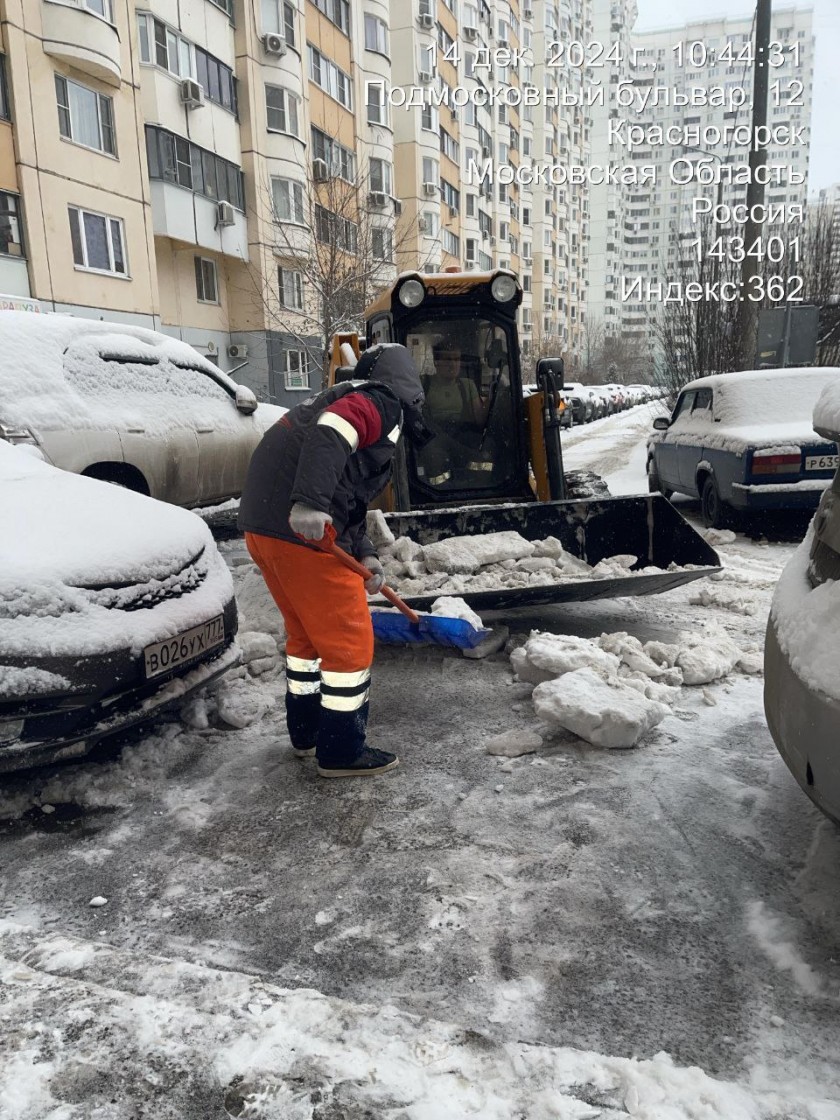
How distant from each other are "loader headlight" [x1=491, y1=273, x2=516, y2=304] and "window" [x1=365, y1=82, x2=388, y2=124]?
1163 inches

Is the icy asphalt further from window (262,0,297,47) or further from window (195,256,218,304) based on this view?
window (262,0,297,47)

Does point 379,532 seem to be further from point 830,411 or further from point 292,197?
point 292,197

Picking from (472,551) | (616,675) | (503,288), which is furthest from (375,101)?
(616,675)

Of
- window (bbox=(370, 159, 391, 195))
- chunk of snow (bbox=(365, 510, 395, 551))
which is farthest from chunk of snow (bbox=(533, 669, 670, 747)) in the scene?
window (bbox=(370, 159, 391, 195))

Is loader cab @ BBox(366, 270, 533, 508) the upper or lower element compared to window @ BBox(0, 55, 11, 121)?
lower

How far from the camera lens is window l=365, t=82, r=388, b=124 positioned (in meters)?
31.5

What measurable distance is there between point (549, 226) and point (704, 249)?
59.8 metres

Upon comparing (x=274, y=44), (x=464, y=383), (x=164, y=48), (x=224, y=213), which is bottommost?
A: (x=464, y=383)

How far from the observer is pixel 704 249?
50.2ft

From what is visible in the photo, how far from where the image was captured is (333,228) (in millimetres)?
17266

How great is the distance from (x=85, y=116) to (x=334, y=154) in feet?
40.3

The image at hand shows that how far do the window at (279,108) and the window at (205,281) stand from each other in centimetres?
470

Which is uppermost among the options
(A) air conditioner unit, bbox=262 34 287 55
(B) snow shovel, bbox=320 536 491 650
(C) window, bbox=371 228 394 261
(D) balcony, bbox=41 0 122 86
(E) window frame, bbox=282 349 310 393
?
(A) air conditioner unit, bbox=262 34 287 55

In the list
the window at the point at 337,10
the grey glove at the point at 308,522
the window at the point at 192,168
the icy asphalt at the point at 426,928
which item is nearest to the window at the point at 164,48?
the window at the point at 192,168
